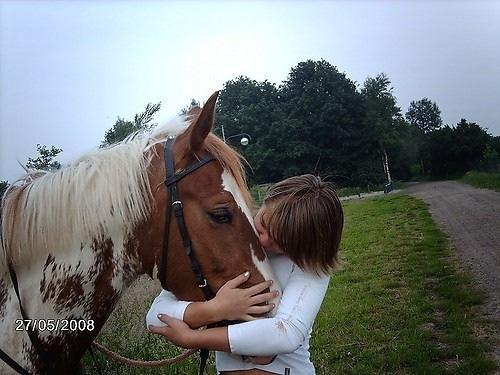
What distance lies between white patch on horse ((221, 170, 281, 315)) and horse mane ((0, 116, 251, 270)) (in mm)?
72

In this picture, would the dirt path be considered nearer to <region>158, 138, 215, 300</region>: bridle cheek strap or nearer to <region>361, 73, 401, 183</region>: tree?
<region>158, 138, 215, 300</region>: bridle cheek strap

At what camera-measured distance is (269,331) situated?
175 centimetres

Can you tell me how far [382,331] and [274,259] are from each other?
4.50m

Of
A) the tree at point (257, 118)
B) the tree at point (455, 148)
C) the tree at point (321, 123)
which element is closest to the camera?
the tree at point (257, 118)

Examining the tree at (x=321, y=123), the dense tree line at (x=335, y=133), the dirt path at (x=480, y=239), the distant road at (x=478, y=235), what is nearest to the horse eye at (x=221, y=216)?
the dirt path at (x=480, y=239)

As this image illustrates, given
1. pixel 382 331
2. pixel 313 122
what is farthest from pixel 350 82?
pixel 382 331

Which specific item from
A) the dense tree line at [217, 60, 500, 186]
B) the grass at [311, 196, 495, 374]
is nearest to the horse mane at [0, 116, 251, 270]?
the grass at [311, 196, 495, 374]

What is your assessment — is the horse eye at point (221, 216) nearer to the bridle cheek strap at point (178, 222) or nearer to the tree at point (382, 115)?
the bridle cheek strap at point (178, 222)

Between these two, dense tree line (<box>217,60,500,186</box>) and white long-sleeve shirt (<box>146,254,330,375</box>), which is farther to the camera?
dense tree line (<box>217,60,500,186</box>)

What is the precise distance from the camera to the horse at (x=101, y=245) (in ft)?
6.37

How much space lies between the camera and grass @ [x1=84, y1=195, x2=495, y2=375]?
4.73 meters

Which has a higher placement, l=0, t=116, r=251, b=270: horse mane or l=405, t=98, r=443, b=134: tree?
l=405, t=98, r=443, b=134: tree

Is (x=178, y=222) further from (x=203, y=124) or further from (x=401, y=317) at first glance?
(x=401, y=317)

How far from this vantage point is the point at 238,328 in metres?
1.76
